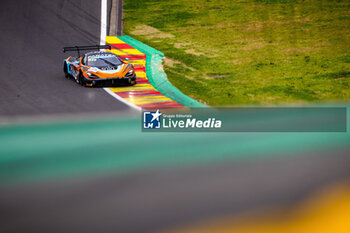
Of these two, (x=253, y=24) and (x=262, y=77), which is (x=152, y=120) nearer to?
(x=262, y=77)

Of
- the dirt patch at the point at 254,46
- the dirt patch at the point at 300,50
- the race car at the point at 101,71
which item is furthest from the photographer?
the dirt patch at the point at 254,46

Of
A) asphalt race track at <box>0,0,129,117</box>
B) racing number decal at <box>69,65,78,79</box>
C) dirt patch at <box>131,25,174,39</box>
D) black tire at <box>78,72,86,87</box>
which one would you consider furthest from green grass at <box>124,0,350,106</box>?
racing number decal at <box>69,65,78,79</box>

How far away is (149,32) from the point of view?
2678cm

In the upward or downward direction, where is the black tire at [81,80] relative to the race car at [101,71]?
downward

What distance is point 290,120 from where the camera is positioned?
1473cm

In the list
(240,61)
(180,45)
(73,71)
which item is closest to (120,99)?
(73,71)

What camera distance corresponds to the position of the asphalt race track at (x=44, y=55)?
16.5 m

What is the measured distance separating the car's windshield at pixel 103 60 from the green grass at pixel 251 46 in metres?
2.16

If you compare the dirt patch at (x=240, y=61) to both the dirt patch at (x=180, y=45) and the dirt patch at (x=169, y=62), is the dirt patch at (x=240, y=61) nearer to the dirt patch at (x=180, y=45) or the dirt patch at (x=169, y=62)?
the dirt patch at (x=169, y=62)

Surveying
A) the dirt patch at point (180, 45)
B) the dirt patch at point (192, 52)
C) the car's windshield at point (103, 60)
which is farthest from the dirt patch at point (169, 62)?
the car's windshield at point (103, 60)

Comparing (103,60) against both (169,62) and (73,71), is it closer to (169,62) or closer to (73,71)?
(73,71)

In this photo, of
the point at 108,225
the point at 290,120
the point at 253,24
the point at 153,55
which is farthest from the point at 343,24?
the point at 108,225

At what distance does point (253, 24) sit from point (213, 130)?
46.8ft

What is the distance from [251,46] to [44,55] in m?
9.24
